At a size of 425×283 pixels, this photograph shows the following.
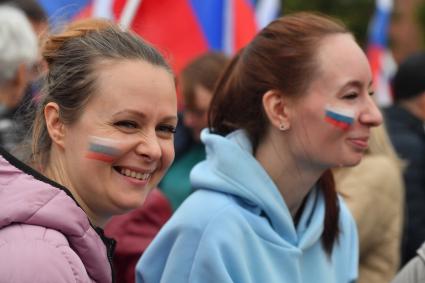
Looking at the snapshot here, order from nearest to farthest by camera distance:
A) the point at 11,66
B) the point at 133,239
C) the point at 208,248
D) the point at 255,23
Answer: the point at 208,248 < the point at 133,239 < the point at 11,66 < the point at 255,23

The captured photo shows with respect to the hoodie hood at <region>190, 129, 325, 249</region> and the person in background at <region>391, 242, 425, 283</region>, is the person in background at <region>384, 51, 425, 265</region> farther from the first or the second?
the hoodie hood at <region>190, 129, 325, 249</region>

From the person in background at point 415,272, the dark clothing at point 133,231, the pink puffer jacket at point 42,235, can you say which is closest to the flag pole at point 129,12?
the dark clothing at point 133,231

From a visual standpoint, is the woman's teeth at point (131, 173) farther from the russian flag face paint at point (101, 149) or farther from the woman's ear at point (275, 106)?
the woman's ear at point (275, 106)

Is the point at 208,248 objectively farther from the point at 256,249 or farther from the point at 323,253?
the point at 323,253

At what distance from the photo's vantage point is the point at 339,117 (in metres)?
2.88

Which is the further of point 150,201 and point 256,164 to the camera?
point 150,201

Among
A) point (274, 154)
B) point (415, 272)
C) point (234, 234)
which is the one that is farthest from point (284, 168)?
point (415, 272)

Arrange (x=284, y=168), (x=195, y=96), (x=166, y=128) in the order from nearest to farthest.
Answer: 1. (x=166, y=128)
2. (x=284, y=168)
3. (x=195, y=96)

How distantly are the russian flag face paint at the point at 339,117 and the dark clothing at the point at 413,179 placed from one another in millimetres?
2129

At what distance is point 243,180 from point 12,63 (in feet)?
4.96

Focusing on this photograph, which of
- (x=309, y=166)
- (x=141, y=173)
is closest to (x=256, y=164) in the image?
(x=309, y=166)

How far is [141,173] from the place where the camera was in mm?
2361

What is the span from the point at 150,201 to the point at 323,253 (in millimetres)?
870

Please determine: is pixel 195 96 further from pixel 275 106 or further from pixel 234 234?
pixel 234 234
